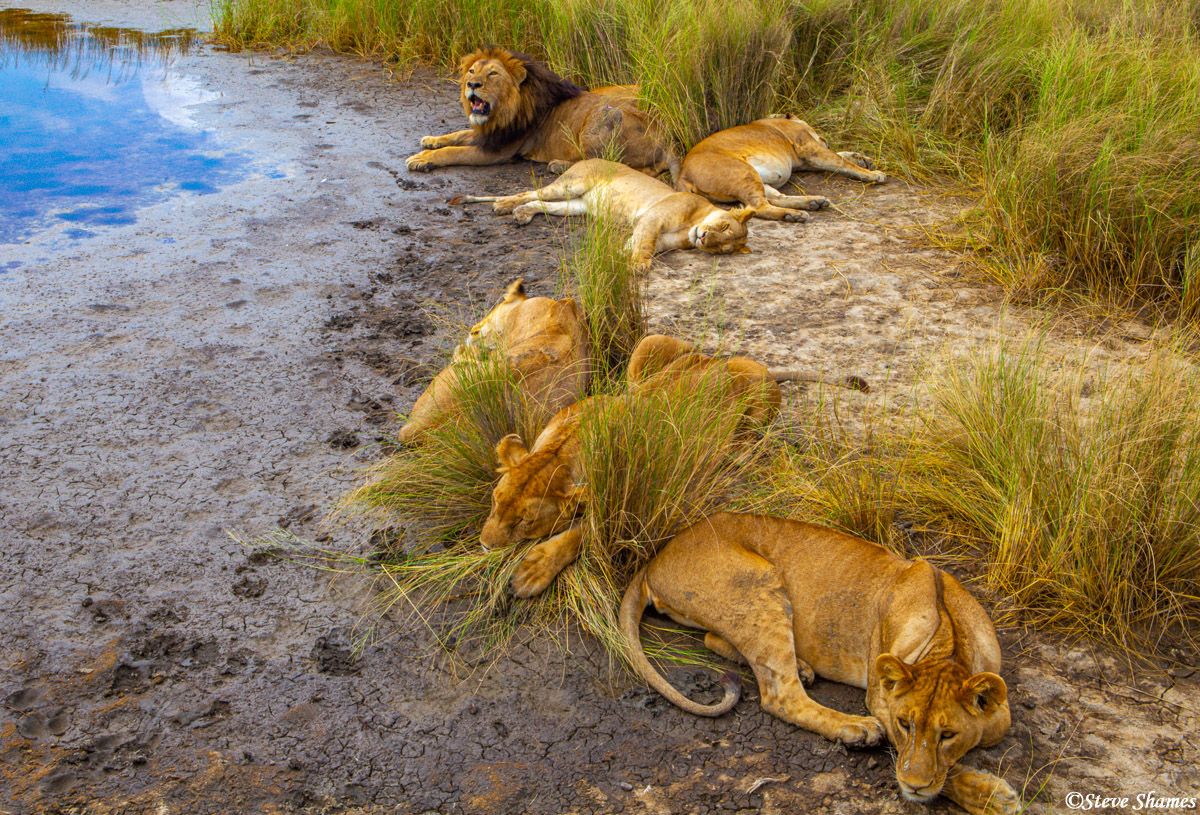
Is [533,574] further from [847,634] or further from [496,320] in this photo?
[496,320]

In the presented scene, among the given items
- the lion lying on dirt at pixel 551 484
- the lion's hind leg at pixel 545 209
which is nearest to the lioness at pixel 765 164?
the lion's hind leg at pixel 545 209

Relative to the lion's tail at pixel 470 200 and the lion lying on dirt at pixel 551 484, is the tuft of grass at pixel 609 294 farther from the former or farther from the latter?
the lion's tail at pixel 470 200

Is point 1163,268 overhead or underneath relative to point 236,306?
overhead

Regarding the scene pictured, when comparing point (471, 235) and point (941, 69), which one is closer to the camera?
point (471, 235)

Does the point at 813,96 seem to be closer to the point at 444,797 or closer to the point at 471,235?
the point at 471,235

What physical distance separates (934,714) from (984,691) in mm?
173

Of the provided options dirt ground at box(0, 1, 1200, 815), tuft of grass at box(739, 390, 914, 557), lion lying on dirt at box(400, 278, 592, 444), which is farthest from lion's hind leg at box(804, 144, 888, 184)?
tuft of grass at box(739, 390, 914, 557)

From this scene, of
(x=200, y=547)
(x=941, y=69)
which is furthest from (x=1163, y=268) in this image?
(x=200, y=547)

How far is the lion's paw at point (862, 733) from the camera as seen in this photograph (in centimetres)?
296

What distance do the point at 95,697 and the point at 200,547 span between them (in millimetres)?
847

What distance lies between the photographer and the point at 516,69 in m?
8.74

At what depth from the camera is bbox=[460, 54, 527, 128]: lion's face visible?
8.58 m

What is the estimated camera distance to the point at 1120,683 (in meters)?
3.21

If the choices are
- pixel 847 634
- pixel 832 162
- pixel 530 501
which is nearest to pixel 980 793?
pixel 847 634
